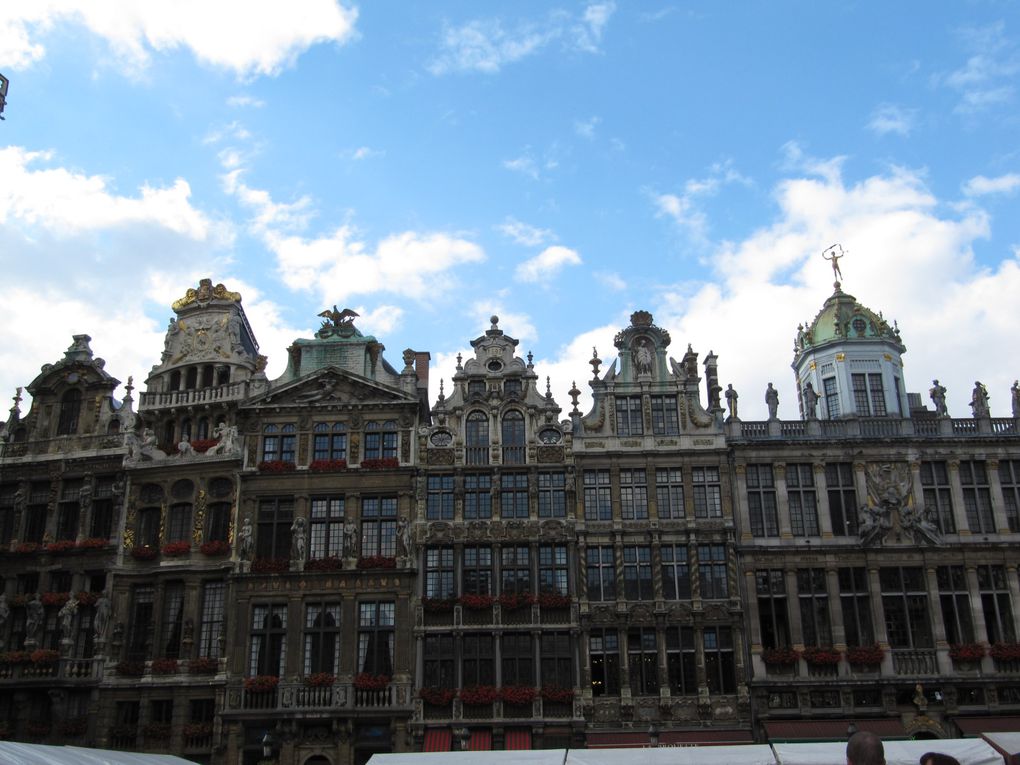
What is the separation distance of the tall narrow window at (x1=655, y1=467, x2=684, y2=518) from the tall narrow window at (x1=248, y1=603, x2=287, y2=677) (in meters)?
13.9

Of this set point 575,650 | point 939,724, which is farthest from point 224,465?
point 939,724

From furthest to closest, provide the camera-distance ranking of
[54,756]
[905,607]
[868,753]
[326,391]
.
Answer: [326,391] → [905,607] → [54,756] → [868,753]

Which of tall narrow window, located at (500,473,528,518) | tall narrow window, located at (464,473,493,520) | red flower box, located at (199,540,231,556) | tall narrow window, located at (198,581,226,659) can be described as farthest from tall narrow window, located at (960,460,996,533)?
tall narrow window, located at (198,581,226,659)

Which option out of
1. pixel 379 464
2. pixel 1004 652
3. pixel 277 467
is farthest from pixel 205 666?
pixel 1004 652

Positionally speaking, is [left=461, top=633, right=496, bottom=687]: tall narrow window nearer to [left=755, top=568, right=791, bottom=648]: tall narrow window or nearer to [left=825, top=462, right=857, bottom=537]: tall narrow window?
[left=755, top=568, right=791, bottom=648]: tall narrow window

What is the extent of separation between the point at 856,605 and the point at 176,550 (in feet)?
79.8

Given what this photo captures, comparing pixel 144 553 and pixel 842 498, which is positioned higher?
pixel 842 498

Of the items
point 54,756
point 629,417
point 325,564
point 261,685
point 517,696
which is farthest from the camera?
point 629,417

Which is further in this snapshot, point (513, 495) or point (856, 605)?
point (513, 495)

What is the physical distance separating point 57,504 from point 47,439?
2.94 metres

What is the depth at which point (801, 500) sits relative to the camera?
3525cm

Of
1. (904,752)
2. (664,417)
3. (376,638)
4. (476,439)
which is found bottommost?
(904,752)

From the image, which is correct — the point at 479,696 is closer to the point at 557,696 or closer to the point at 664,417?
the point at 557,696

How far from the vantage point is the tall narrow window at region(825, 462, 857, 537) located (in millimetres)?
34875
